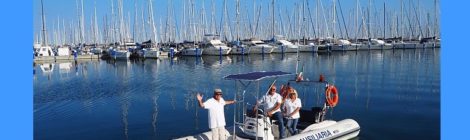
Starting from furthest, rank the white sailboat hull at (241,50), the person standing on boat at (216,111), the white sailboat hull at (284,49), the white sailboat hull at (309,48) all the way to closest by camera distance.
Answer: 1. the white sailboat hull at (309,48)
2. the white sailboat hull at (284,49)
3. the white sailboat hull at (241,50)
4. the person standing on boat at (216,111)

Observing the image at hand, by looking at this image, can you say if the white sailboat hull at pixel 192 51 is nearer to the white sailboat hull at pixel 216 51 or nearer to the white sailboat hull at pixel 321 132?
the white sailboat hull at pixel 216 51

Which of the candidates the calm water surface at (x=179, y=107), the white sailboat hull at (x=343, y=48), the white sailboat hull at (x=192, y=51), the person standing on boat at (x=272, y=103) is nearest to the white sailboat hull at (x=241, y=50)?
the white sailboat hull at (x=192, y=51)

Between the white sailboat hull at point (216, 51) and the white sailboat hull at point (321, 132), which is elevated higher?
the white sailboat hull at point (216, 51)

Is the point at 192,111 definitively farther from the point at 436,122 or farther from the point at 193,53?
the point at 193,53

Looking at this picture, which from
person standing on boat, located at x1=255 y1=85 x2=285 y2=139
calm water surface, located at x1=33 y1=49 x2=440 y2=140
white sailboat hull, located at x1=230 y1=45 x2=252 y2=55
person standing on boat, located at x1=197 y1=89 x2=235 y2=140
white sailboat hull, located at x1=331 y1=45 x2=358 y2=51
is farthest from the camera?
white sailboat hull, located at x1=331 y1=45 x2=358 y2=51

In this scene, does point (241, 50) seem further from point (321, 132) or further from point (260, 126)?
point (260, 126)

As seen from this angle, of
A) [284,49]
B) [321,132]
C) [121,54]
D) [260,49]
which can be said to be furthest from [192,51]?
[321,132]

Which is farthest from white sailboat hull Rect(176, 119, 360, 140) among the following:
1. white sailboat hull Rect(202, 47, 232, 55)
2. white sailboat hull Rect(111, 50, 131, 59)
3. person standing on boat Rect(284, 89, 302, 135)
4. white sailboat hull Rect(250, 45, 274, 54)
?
white sailboat hull Rect(250, 45, 274, 54)

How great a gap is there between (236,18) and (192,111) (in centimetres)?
5114

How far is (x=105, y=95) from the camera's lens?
23.3 metres

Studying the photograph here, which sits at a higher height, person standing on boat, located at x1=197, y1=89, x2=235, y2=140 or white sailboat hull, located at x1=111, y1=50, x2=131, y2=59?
white sailboat hull, located at x1=111, y1=50, x2=131, y2=59

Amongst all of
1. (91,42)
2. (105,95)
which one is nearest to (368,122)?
(105,95)

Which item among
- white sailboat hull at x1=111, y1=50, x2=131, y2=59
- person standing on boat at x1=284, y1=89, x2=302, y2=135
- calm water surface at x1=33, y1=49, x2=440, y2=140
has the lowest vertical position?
calm water surface at x1=33, y1=49, x2=440, y2=140

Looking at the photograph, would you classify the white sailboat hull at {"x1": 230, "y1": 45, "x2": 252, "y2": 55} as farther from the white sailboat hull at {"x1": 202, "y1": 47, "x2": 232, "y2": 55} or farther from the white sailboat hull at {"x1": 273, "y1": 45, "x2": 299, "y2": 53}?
the white sailboat hull at {"x1": 273, "y1": 45, "x2": 299, "y2": 53}
